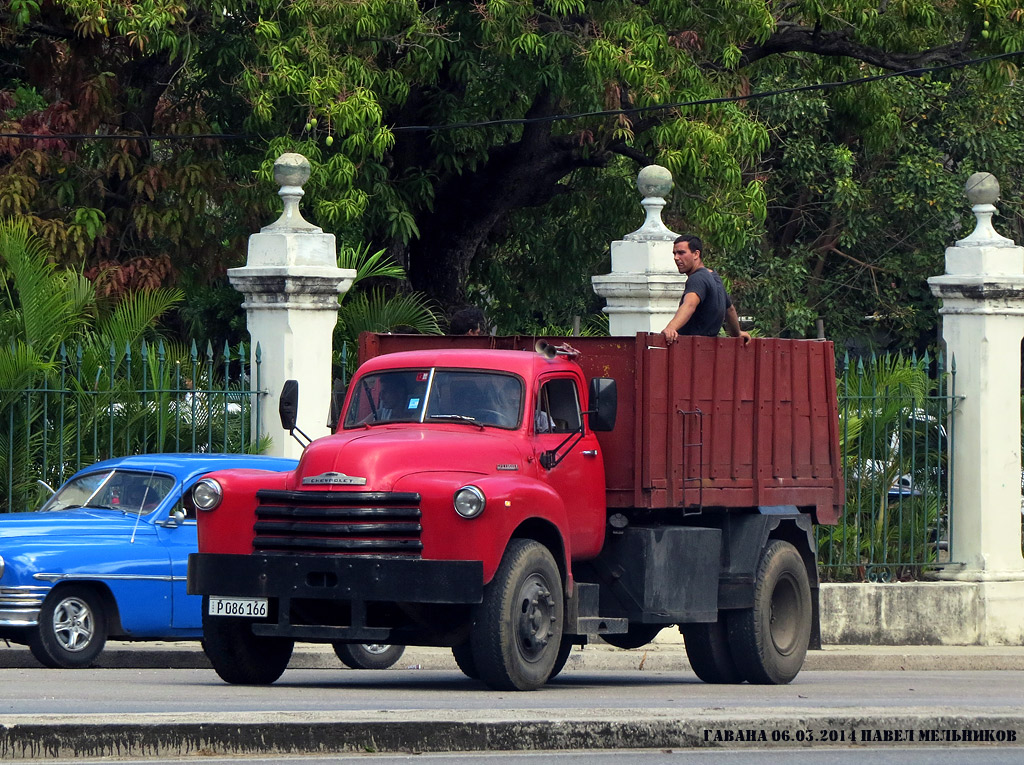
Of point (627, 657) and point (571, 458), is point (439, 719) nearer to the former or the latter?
point (571, 458)

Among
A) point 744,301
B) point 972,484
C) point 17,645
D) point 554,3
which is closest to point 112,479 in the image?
point 17,645

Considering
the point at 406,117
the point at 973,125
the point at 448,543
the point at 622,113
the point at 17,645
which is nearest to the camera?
the point at 448,543

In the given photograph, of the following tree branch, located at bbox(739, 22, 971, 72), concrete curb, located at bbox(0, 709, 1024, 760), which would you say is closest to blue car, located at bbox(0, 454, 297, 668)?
concrete curb, located at bbox(0, 709, 1024, 760)

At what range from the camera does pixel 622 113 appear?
18109 mm

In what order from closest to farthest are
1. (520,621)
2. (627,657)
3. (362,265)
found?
(520,621), (627,657), (362,265)

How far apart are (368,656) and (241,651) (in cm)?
238

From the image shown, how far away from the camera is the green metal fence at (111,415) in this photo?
1420 centimetres

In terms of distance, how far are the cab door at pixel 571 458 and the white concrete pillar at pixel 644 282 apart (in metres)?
4.10

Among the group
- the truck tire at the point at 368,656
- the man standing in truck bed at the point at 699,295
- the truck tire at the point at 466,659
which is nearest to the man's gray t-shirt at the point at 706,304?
the man standing in truck bed at the point at 699,295

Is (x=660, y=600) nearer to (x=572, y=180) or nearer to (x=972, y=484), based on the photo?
(x=972, y=484)

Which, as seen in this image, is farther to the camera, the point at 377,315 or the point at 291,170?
the point at 377,315

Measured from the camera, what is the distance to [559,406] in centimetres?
1130

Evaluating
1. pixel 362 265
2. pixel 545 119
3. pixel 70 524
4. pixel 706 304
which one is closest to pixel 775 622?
pixel 706 304

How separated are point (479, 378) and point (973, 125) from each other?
63.6ft
